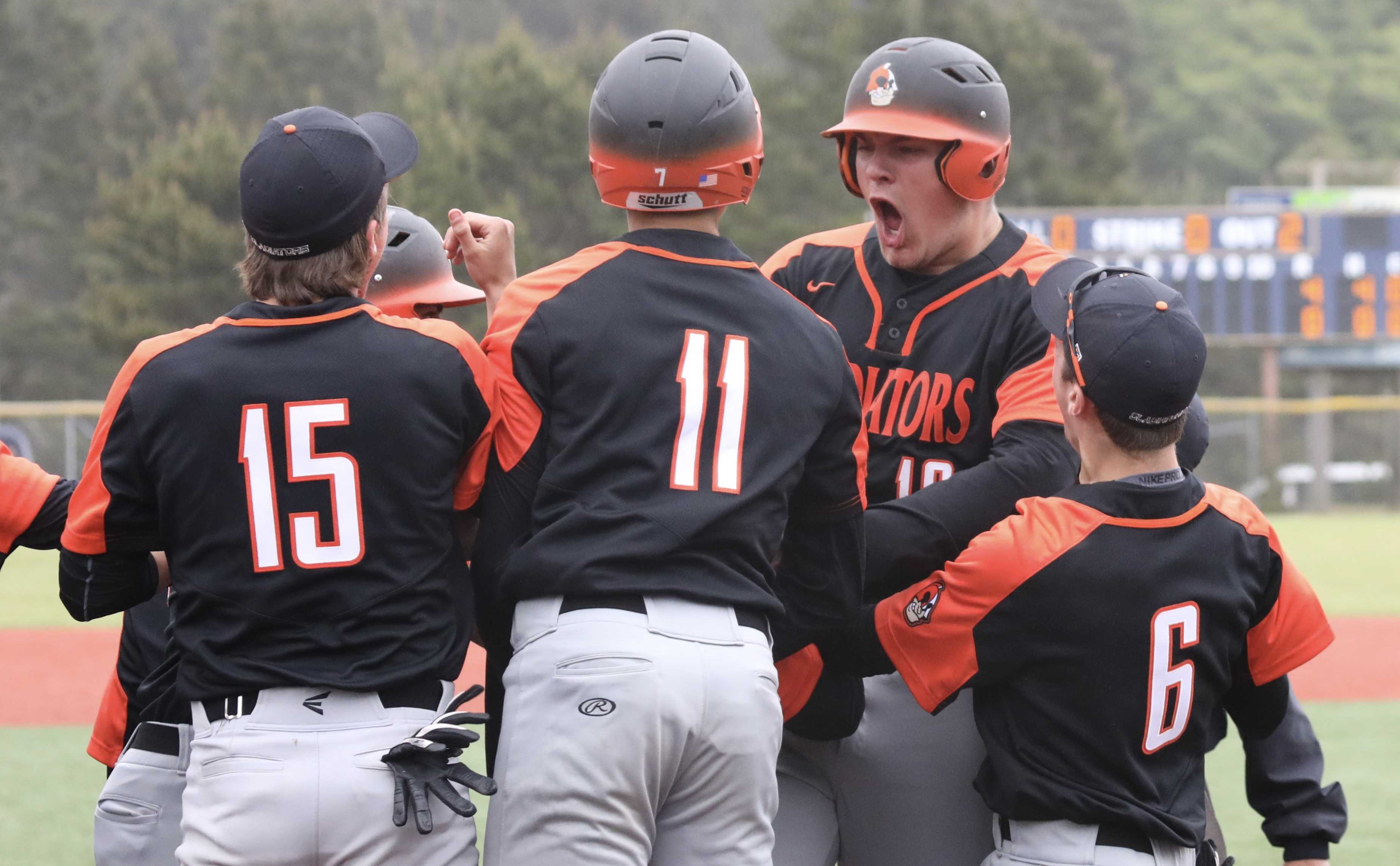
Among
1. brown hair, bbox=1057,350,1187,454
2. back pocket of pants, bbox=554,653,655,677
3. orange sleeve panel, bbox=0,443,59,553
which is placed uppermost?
brown hair, bbox=1057,350,1187,454

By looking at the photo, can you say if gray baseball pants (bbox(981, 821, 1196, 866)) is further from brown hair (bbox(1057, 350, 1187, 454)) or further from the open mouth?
the open mouth

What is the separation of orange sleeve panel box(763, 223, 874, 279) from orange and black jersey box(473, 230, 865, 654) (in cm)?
89

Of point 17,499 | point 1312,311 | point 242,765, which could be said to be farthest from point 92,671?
point 1312,311

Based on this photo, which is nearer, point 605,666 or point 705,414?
point 605,666

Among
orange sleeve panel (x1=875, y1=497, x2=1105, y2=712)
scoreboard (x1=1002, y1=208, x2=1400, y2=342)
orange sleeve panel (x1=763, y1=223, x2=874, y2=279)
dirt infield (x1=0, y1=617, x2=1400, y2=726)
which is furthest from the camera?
scoreboard (x1=1002, y1=208, x2=1400, y2=342)

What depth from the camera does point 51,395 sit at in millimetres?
30312

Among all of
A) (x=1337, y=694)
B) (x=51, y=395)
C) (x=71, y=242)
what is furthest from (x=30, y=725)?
(x=71, y=242)

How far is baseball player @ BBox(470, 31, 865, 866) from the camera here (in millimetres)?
2285

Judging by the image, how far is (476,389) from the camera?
2.43 metres

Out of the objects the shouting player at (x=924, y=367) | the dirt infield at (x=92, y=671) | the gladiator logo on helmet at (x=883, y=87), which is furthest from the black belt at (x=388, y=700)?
the dirt infield at (x=92, y=671)

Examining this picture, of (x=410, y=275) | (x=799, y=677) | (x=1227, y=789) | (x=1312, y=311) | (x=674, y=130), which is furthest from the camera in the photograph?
(x=1312, y=311)

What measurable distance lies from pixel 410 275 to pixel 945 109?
46.9 inches

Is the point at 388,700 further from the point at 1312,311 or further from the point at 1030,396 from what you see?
the point at 1312,311

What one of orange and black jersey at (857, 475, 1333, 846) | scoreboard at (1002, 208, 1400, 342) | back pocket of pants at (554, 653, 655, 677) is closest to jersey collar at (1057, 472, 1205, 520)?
orange and black jersey at (857, 475, 1333, 846)
